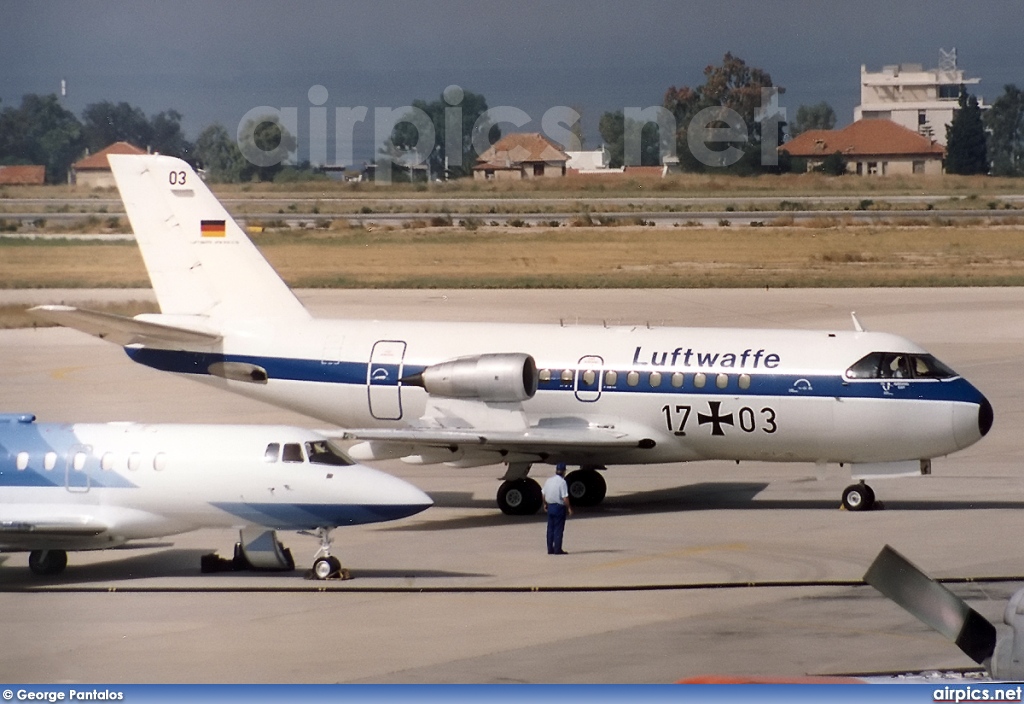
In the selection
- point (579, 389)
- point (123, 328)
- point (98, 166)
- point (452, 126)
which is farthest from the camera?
point (452, 126)

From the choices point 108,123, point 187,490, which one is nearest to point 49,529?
point 187,490

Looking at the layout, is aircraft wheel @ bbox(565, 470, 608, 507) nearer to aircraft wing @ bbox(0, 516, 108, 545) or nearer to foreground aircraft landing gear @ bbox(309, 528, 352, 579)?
foreground aircraft landing gear @ bbox(309, 528, 352, 579)

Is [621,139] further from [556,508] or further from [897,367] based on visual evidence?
[556,508]

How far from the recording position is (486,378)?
31469mm

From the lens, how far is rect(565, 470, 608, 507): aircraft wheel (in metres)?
33.0

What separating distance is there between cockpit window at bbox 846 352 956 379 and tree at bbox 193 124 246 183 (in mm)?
26588

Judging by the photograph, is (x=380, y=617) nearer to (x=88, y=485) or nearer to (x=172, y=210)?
(x=88, y=485)

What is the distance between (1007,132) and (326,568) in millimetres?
81673

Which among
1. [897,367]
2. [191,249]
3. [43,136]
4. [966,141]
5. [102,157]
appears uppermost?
[966,141]

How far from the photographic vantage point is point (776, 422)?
31.3 m

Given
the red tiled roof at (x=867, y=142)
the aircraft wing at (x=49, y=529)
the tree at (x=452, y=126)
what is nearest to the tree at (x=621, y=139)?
the red tiled roof at (x=867, y=142)

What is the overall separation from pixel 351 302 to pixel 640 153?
2763cm

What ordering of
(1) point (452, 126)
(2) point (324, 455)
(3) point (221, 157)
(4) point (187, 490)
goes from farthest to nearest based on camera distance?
1. (1) point (452, 126)
2. (3) point (221, 157)
3. (2) point (324, 455)
4. (4) point (187, 490)

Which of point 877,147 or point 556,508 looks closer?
point 556,508
